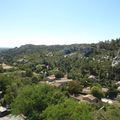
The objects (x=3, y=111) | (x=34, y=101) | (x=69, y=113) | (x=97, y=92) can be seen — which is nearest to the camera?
(x=69, y=113)

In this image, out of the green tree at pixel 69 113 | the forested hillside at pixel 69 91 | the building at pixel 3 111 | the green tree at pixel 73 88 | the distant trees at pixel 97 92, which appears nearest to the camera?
the green tree at pixel 69 113

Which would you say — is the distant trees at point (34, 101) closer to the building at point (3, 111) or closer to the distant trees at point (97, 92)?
the building at point (3, 111)

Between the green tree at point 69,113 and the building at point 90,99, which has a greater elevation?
the green tree at point 69,113

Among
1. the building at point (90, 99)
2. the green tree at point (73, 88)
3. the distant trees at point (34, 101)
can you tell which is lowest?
the building at point (90, 99)

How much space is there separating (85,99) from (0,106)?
16.3 meters

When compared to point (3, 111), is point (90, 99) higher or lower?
lower

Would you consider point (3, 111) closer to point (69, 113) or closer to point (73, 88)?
point (69, 113)

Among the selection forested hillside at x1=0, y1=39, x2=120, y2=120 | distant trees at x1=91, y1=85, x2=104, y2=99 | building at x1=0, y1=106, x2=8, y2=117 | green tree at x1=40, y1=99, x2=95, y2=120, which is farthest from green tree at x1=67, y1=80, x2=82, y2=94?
green tree at x1=40, y1=99, x2=95, y2=120

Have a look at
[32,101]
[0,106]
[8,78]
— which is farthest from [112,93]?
[32,101]

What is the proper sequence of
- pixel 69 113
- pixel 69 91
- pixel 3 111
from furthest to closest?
pixel 69 91, pixel 3 111, pixel 69 113

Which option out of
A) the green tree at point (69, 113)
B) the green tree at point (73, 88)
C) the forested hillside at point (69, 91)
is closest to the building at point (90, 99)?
the forested hillside at point (69, 91)

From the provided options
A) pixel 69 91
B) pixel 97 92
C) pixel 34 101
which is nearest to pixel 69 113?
pixel 34 101

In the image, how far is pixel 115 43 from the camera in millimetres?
121062

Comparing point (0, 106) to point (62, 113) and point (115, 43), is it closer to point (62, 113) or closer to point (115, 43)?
point (62, 113)
